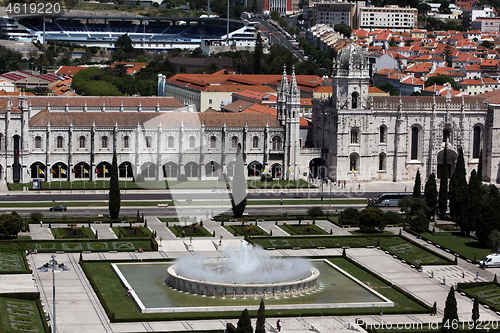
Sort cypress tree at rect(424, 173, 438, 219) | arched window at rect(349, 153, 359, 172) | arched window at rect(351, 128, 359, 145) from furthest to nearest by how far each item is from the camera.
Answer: arched window at rect(349, 153, 359, 172) → arched window at rect(351, 128, 359, 145) → cypress tree at rect(424, 173, 438, 219)

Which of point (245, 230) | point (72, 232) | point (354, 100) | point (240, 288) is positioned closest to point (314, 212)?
point (245, 230)

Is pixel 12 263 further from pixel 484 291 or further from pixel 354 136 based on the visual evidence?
pixel 354 136

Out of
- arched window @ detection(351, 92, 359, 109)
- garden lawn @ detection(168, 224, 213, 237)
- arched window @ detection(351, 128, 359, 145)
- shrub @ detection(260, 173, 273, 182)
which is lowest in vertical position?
garden lawn @ detection(168, 224, 213, 237)

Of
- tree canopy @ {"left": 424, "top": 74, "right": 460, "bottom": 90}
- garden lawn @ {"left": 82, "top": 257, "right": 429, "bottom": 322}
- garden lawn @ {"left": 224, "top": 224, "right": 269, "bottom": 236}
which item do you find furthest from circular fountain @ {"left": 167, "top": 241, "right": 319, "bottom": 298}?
tree canopy @ {"left": 424, "top": 74, "right": 460, "bottom": 90}

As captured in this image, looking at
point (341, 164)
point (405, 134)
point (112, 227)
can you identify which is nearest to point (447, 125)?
point (405, 134)

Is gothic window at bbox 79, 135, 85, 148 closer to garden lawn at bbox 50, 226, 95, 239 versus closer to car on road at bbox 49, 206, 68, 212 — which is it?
car on road at bbox 49, 206, 68, 212

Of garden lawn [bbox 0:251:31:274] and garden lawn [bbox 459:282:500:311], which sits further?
garden lawn [bbox 0:251:31:274]
